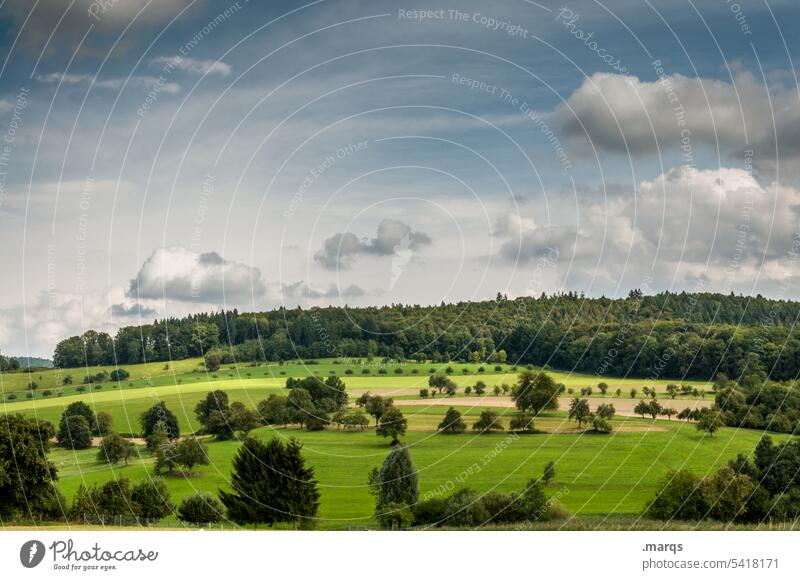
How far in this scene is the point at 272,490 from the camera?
6088cm

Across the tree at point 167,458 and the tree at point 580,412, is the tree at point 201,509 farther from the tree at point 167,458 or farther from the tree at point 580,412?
the tree at point 580,412

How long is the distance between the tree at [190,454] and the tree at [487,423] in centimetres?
2748

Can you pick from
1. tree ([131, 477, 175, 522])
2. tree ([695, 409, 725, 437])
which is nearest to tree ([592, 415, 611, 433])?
tree ([695, 409, 725, 437])

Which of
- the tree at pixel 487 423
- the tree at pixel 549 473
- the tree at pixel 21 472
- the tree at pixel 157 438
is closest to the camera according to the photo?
the tree at pixel 21 472

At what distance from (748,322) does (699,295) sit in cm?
922

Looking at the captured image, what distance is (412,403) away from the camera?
95500 mm

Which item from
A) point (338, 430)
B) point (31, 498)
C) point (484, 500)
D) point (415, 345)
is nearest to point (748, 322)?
point (415, 345)

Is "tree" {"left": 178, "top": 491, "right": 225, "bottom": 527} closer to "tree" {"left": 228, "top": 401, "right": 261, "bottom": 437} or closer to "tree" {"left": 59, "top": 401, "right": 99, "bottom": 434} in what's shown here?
"tree" {"left": 228, "top": 401, "right": 261, "bottom": 437}

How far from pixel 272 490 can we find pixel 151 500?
13.0 meters

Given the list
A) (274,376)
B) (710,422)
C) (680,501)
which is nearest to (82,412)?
(274,376)

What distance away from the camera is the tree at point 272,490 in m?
59.0

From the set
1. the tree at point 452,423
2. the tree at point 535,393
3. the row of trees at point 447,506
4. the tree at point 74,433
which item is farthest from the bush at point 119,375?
the tree at point 535,393

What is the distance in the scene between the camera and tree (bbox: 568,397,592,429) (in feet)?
284
